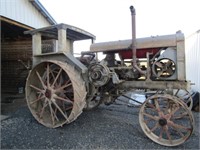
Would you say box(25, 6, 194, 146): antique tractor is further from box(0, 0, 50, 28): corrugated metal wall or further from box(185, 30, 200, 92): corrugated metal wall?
box(185, 30, 200, 92): corrugated metal wall

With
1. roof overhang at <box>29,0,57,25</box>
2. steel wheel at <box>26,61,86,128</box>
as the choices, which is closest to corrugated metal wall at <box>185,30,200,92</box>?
steel wheel at <box>26,61,86,128</box>

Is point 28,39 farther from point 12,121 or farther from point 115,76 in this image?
point 115,76

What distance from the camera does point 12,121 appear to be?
13.0 feet

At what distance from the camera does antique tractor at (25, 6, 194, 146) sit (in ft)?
9.32

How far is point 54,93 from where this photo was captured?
11.3 ft

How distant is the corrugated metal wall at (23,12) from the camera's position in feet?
15.0

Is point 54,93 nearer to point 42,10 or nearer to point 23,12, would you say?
point 23,12

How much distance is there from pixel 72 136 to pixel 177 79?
1.93m

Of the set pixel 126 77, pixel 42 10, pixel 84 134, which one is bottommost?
pixel 84 134

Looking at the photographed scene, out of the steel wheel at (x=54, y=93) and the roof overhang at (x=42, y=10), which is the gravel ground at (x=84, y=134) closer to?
the steel wheel at (x=54, y=93)

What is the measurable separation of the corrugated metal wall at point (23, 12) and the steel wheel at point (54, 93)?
1906 millimetres

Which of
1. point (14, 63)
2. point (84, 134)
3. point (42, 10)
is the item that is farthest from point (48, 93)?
point (14, 63)

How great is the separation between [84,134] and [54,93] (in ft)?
2.99

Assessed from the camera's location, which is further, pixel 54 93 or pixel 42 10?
pixel 42 10
